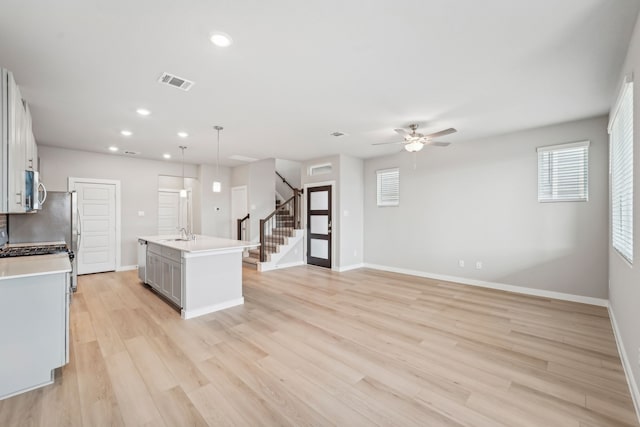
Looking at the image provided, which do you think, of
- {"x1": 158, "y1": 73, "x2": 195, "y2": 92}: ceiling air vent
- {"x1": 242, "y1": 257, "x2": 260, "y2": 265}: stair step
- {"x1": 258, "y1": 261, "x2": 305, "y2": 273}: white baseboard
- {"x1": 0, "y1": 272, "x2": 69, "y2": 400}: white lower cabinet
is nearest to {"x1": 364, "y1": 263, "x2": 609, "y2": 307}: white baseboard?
{"x1": 258, "y1": 261, "x2": 305, "y2": 273}: white baseboard

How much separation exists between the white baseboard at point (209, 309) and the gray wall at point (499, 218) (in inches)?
148

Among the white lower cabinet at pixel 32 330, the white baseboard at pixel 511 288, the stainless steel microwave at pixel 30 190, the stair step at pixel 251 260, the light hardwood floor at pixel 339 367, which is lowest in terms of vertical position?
the light hardwood floor at pixel 339 367

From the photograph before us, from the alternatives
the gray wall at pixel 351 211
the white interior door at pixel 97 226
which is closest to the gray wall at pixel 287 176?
the gray wall at pixel 351 211

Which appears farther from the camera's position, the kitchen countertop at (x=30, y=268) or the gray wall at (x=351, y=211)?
the gray wall at (x=351, y=211)

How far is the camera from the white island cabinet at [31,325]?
216 centimetres

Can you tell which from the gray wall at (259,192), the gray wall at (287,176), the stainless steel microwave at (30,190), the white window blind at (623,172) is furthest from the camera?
the gray wall at (287,176)

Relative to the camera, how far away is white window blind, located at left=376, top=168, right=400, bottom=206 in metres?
6.55

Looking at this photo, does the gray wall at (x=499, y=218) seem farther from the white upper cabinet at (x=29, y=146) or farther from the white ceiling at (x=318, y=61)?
the white upper cabinet at (x=29, y=146)

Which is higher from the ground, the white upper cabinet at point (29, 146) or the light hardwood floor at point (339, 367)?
the white upper cabinet at point (29, 146)

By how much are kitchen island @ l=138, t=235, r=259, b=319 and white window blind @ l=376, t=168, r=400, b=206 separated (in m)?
3.75

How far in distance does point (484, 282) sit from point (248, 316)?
13.8 feet

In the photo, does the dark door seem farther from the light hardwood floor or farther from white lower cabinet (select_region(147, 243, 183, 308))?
white lower cabinet (select_region(147, 243, 183, 308))

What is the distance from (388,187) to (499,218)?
2388 mm

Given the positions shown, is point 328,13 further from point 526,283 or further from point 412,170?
point 526,283
